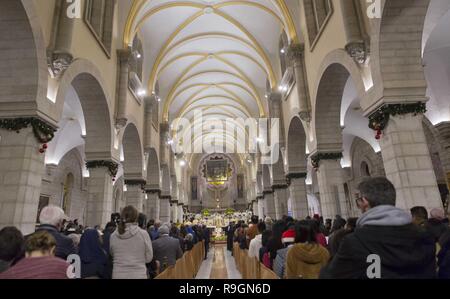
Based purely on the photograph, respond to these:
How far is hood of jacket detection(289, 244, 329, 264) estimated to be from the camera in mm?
3045

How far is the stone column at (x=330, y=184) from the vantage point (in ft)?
30.5

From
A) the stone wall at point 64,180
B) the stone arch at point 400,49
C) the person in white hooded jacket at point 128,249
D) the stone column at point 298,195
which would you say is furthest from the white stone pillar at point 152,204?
the stone arch at point 400,49

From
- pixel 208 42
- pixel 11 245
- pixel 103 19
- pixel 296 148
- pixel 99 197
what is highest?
pixel 208 42

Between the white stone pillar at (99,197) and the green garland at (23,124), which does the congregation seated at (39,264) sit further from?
the white stone pillar at (99,197)

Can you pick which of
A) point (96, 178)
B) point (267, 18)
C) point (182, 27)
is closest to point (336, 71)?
point (267, 18)

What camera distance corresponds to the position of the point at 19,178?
18.4 ft

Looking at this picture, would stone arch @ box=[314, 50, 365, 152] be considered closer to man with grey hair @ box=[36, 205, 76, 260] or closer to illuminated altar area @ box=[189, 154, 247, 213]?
man with grey hair @ box=[36, 205, 76, 260]

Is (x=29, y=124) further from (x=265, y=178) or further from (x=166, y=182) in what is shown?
(x=265, y=178)

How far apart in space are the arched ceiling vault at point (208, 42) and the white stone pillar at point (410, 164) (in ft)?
22.4

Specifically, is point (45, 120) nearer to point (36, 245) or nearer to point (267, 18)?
point (36, 245)

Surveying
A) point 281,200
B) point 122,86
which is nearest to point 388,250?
point 122,86

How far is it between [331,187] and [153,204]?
10.6 meters

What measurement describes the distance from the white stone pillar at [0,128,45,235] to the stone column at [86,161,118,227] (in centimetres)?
359

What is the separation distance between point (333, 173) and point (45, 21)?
29.4 feet
